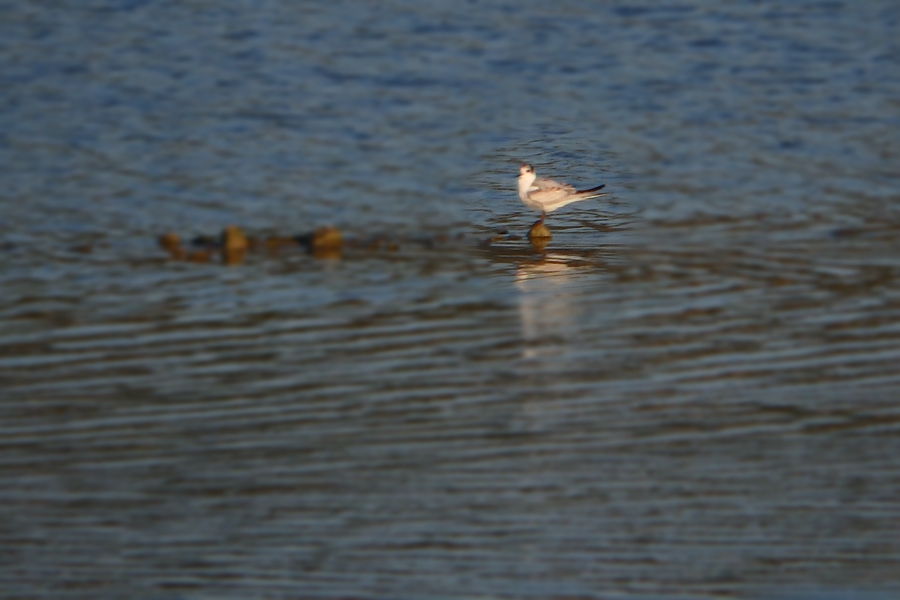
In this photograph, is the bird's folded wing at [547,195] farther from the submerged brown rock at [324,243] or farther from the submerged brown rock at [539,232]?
the submerged brown rock at [324,243]

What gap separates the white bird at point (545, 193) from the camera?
158 centimetres

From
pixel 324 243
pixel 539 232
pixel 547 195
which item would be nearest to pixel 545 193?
pixel 547 195

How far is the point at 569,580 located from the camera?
9164mm

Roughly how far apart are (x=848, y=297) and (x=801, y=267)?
2219 mm

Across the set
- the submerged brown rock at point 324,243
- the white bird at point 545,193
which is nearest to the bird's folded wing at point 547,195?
the white bird at point 545,193

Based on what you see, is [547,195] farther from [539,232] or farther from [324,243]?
[324,243]

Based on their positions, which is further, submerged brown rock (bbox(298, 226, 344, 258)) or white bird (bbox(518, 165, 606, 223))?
submerged brown rock (bbox(298, 226, 344, 258))

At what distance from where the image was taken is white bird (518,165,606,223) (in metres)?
1.58

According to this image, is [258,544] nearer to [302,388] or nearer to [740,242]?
[302,388]

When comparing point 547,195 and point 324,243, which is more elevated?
point 547,195

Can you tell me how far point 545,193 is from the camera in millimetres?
1705

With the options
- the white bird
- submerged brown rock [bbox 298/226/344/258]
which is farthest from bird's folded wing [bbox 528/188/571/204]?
submerged brown rock [bbox 298/226/344/258]

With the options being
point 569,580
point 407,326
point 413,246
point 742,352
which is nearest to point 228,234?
point 413,246

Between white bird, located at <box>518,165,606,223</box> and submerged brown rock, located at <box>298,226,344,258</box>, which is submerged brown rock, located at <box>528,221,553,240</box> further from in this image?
submerged brown rock, located at <box>298,226,344,258</box>
